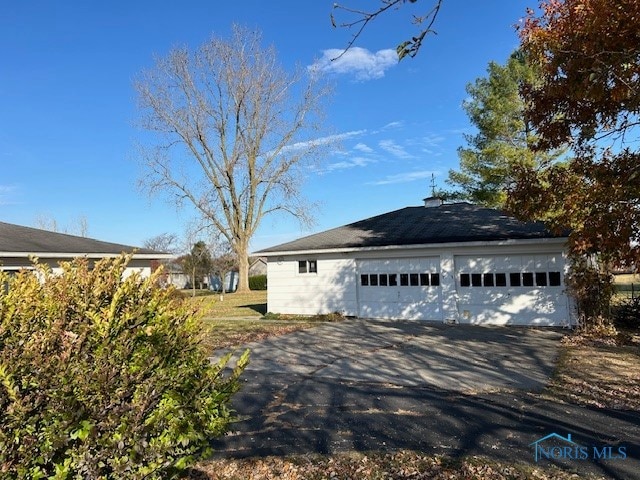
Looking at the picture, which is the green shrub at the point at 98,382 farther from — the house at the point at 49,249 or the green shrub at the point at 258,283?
the green shrub at the point at 258,283

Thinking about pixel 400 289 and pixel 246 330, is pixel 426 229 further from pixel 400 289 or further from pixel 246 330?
pixel 246 330

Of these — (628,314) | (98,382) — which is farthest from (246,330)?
(98,382)

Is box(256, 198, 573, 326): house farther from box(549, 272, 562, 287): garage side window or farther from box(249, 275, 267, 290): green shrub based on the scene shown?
box(249, 275, 267, 290): green shrub

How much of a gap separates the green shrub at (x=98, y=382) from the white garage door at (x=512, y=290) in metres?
12.4

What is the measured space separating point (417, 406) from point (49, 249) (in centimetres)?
1402

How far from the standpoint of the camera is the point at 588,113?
7.43 meters

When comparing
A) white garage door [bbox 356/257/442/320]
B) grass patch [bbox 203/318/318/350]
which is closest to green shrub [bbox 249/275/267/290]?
grass patch [bbox 203/318/318/350]

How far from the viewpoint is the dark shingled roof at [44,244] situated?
1376 cm

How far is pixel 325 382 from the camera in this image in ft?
23.5

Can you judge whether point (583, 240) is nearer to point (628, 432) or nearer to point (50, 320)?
point (628, 432)

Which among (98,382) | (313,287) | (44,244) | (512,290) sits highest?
(44,244)

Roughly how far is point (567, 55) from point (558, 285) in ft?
26.4

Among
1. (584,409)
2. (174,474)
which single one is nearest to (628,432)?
(584,409)

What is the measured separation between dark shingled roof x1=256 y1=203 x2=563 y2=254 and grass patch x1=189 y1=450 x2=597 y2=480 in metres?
9.55
